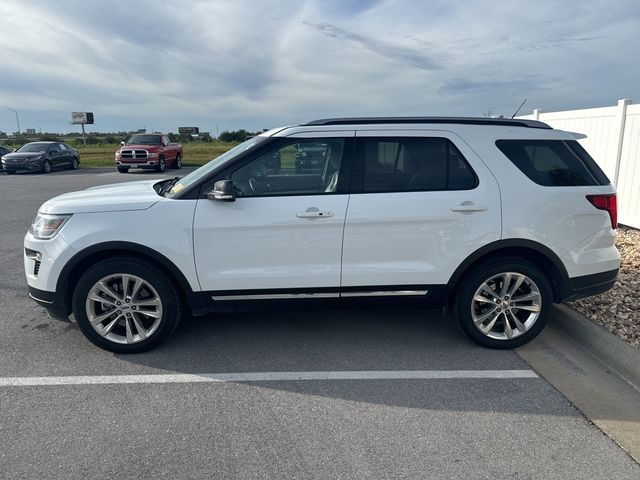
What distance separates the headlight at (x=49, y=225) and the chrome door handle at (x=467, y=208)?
10.0 feet

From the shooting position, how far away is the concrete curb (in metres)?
3.50

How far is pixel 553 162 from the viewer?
385cm

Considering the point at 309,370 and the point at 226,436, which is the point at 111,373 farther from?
the point at 309,370

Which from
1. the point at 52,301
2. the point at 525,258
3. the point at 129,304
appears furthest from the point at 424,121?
the point at 52,301

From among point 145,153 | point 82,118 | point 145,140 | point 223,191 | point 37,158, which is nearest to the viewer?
point 223,191

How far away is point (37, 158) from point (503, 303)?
24.9 meters

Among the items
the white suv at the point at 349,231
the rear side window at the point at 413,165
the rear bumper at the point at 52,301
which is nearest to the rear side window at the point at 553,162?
the white suv at the point at 349,231

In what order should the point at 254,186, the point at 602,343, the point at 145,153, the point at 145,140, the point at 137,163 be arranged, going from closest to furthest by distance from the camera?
the point at 254,186
the point at 602,343
the point at 145,153
the point at 137,163
the point at 145,140

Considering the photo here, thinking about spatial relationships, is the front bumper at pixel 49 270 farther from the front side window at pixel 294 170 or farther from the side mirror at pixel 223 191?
the front side window at pixel 294 170

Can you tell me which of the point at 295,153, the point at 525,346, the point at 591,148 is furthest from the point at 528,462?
the point at 591,148

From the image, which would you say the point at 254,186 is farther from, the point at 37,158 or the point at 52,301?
the point at 37,158

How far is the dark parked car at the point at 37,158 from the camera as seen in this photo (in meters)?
22.7

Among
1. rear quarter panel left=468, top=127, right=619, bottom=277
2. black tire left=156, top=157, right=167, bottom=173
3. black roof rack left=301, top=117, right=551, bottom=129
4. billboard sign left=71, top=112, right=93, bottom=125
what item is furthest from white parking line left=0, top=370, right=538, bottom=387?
billboard sign left=71, top=112, right=93, bottom=125

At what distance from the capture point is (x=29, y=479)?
2434 mm
